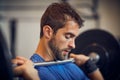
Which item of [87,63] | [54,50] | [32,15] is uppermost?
[32,15]

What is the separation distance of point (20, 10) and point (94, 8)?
163 cm

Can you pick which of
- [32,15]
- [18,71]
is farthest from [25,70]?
[32,15]

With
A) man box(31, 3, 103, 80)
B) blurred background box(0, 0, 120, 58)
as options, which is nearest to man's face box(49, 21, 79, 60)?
man box(31, 3, 103, 80)

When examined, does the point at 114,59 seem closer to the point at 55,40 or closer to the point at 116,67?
the point at 116,67

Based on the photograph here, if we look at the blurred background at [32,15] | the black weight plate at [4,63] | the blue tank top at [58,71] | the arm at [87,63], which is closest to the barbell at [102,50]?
the arm at [87,63]

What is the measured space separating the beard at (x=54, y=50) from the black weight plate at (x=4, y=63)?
33 centimetres

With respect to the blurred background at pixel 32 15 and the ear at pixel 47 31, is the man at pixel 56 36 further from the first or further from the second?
the blurred background at pixel 32 15

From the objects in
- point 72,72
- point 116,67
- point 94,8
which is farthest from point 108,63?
point 94,8

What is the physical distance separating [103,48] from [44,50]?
0.61 meters

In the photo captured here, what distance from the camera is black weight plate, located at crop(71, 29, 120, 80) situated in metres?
1.55

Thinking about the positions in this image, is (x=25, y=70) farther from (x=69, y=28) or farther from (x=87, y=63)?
(x=87, y=63)

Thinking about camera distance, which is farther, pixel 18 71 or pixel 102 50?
pixel 102 50

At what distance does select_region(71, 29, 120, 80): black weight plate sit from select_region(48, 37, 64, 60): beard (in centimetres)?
44

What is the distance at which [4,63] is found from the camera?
749 mm
